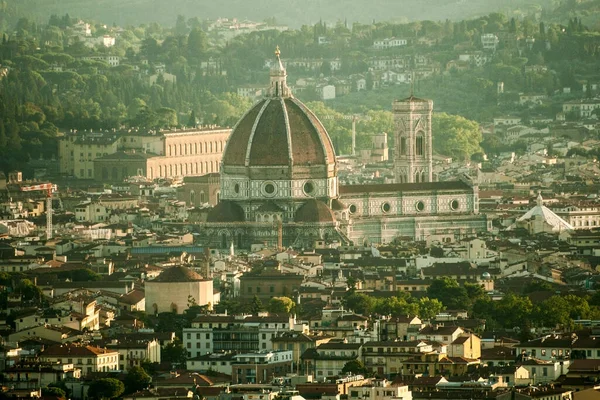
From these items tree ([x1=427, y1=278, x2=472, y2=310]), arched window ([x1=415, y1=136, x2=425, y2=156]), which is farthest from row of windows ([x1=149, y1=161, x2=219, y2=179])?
tree ([x1=427, y1=278, x2=472, y2=310])

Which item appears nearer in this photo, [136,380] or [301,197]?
[136,380]

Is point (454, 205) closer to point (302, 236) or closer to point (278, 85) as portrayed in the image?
point (278, 85)

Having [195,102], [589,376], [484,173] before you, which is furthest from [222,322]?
[195,102]

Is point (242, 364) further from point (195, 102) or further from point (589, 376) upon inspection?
point (195, 102)

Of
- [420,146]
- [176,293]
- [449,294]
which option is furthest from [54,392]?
[420,146]

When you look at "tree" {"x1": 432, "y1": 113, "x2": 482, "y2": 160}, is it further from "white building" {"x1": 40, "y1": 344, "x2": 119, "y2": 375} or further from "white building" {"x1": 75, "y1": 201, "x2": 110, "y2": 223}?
"white building" {"x1": 40, "y1": 344, "x2": 119, "y2": 375}

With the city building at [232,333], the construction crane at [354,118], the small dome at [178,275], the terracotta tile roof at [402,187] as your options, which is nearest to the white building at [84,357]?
the city building at [232,333]

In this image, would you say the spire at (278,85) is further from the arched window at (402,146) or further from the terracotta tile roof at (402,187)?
the arched window at (402,146)
